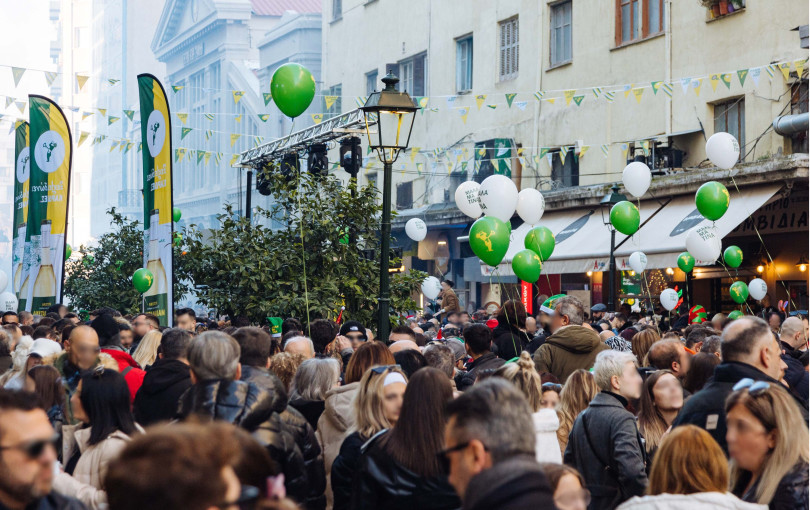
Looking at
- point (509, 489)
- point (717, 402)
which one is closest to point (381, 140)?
point (717, 402)

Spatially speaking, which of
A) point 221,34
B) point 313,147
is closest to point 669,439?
point 313,147

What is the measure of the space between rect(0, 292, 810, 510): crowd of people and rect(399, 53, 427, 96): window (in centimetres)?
2390

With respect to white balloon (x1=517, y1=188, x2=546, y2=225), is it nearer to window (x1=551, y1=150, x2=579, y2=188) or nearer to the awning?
the awning

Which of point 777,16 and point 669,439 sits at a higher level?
point 777,16

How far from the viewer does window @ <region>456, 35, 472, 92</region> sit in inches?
1141

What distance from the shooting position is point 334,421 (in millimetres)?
5918

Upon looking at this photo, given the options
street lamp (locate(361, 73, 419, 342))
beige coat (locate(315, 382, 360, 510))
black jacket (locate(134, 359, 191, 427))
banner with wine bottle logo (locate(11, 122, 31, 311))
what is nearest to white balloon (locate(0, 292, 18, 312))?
banner with wine bottle logo (locate(11, 122, 31, 311))

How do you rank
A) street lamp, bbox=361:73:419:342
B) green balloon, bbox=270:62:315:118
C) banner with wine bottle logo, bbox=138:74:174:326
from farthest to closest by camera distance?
banner with wine bottle logo, bbox=138:74:174:326, green balloon, bbox=270:62:315:118, street lamp, bbox=361:73:419:342

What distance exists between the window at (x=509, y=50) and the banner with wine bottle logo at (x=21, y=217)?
41.9 ft

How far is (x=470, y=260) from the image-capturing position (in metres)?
27.9

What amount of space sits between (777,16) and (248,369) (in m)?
16.2

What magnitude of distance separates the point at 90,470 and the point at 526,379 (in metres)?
2.22

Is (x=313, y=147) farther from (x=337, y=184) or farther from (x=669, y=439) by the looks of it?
(x=669, y=439)

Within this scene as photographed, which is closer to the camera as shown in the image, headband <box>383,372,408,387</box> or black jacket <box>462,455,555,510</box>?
black jacket <box>462,455,555,510</box>
